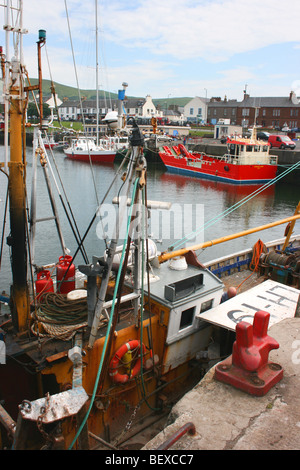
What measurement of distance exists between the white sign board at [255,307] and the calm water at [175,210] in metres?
6.54

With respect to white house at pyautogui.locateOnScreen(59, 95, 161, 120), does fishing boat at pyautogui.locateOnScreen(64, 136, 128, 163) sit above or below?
below

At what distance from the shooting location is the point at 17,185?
24.3 ft

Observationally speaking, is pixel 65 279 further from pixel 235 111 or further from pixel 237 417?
pixel 235 111

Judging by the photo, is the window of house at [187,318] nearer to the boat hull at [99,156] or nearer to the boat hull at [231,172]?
the boat hull at [231,172]

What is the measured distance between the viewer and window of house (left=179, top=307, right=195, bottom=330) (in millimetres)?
9104

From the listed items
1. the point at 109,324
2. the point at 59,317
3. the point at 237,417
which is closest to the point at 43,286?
the point at 59,317

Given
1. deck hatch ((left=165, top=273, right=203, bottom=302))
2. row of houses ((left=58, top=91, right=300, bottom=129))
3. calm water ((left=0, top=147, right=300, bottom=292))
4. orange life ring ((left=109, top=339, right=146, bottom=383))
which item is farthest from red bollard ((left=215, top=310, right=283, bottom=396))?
row of houses ((left=58, top=91, right=300, bottom=129))

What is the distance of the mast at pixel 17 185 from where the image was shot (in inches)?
282

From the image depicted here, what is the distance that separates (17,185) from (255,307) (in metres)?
6.20

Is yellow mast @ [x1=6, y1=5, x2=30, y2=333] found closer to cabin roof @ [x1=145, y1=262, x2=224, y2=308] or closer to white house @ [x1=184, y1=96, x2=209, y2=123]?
cabin roof @ [x1=145, y1=262, x2=224, y2=308]

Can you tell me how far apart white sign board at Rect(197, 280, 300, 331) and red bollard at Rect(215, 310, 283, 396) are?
8.61ft
